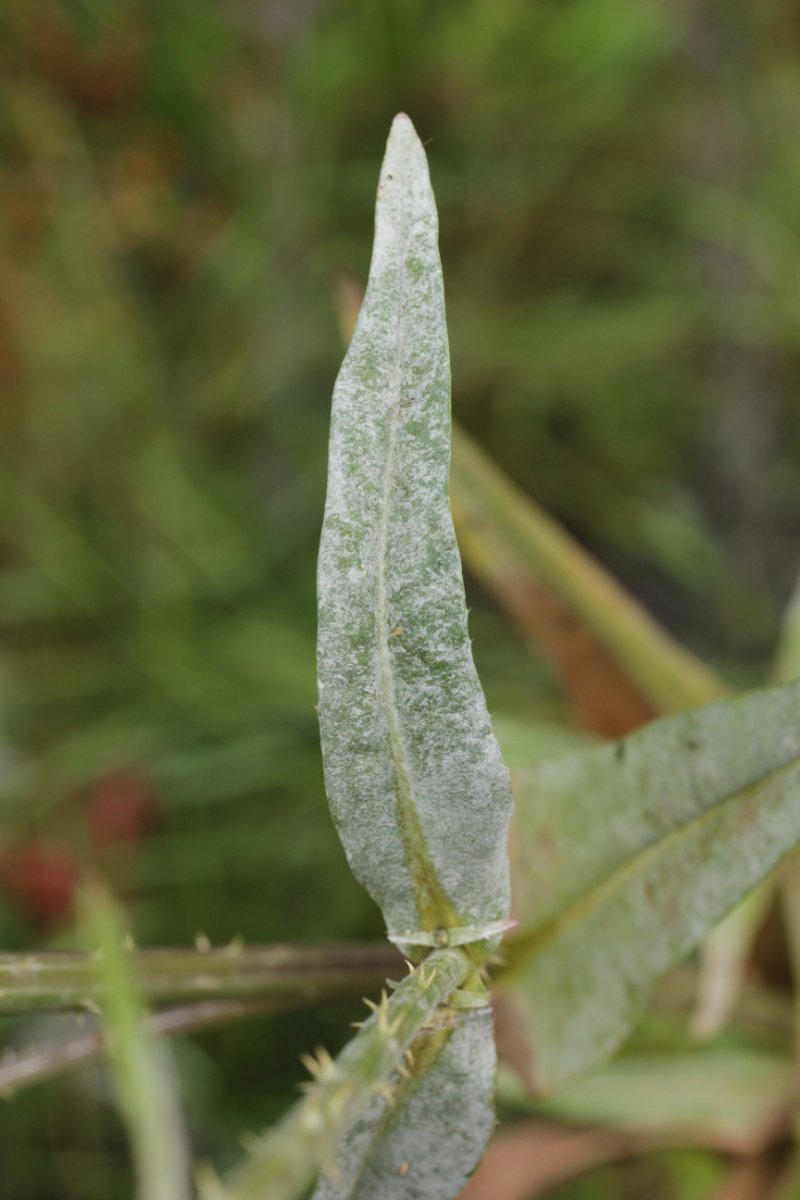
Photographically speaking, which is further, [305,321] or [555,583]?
[305,321]

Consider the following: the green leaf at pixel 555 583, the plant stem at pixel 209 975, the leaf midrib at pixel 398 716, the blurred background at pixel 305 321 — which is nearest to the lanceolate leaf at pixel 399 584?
the leaf midrib at pixel 398 716

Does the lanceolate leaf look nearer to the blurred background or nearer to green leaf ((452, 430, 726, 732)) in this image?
green leaf ((452, 430, 726, 732))

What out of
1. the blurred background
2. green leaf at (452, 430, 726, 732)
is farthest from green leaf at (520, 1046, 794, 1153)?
the blurred background

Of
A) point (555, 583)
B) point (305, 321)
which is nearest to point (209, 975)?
point (555, 583)

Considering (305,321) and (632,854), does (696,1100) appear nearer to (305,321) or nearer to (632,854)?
(632,854)

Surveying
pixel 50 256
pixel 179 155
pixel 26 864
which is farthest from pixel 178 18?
pixel 26 864

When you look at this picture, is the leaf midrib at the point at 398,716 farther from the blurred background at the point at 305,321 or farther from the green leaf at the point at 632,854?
the blurred background at the point at 305,321
